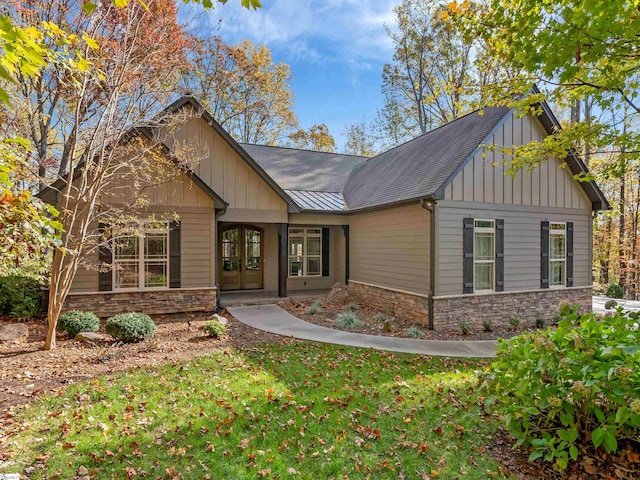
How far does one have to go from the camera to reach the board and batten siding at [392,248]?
8.93m

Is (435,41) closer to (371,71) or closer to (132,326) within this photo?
(371,71)

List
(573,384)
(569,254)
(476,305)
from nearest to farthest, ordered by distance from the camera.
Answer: (573,384), (476,305), (569,254)

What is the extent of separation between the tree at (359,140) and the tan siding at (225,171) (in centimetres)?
1716

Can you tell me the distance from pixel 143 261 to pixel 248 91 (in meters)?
15.2

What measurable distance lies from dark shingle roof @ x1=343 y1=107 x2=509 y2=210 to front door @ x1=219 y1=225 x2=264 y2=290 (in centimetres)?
367

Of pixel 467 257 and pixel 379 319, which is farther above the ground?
pixel 467 257

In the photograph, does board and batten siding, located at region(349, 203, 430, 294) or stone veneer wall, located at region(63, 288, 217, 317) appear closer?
stone veneer wall, located at region(63, 288, 217, 317)

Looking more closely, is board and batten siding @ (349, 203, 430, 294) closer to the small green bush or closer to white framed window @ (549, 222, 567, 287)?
the small green bush

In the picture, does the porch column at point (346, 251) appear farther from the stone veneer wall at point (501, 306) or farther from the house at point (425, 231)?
the stone veneer wall at point (501, 306)

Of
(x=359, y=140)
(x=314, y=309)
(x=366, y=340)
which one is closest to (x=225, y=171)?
(x=314, y=309)

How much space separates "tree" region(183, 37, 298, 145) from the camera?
62.5ft

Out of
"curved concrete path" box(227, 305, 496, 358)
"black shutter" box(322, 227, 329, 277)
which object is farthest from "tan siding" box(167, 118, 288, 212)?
"curved concrete path" box(227, 305, 496, 358)

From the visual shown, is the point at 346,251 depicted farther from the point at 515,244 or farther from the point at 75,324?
the point at 75,324

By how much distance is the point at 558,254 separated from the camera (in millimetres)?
10422
